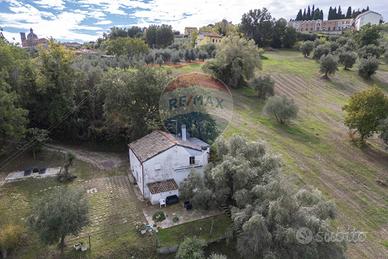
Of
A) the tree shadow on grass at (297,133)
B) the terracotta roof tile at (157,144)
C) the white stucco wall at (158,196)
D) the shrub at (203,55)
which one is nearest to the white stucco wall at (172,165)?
the terracotta roof tile at (157,144)

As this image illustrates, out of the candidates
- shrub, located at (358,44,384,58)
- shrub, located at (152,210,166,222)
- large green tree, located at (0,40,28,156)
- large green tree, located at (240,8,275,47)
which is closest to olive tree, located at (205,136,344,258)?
shrub, located at (152,210,166,222)

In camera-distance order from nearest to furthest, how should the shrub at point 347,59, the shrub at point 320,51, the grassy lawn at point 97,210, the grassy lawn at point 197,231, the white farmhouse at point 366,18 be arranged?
the grassy lawn at point 97,210, the grassy lawn at point 197,231, the shrub at point 347,59, the shrub at point 320,51, the white farmhouse at point 366,18

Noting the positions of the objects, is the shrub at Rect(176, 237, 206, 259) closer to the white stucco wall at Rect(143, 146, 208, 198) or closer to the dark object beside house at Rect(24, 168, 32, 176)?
the white stucco wall at Rect(143, 146, 208, 198)

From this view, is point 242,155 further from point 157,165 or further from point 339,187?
point 339,187

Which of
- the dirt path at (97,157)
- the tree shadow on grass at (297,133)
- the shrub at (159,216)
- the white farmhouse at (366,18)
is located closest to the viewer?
the shrub at (159,216)

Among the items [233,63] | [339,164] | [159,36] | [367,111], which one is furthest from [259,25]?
[339,164]

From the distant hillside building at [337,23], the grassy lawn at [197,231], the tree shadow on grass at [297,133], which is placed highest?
the distant hillside building at [337,23]

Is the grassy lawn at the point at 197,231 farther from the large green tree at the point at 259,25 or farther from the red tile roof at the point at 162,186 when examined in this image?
the large green tree at the point at 259,25

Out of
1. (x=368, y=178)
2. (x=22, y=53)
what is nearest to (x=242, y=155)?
(x=368, y=178)
